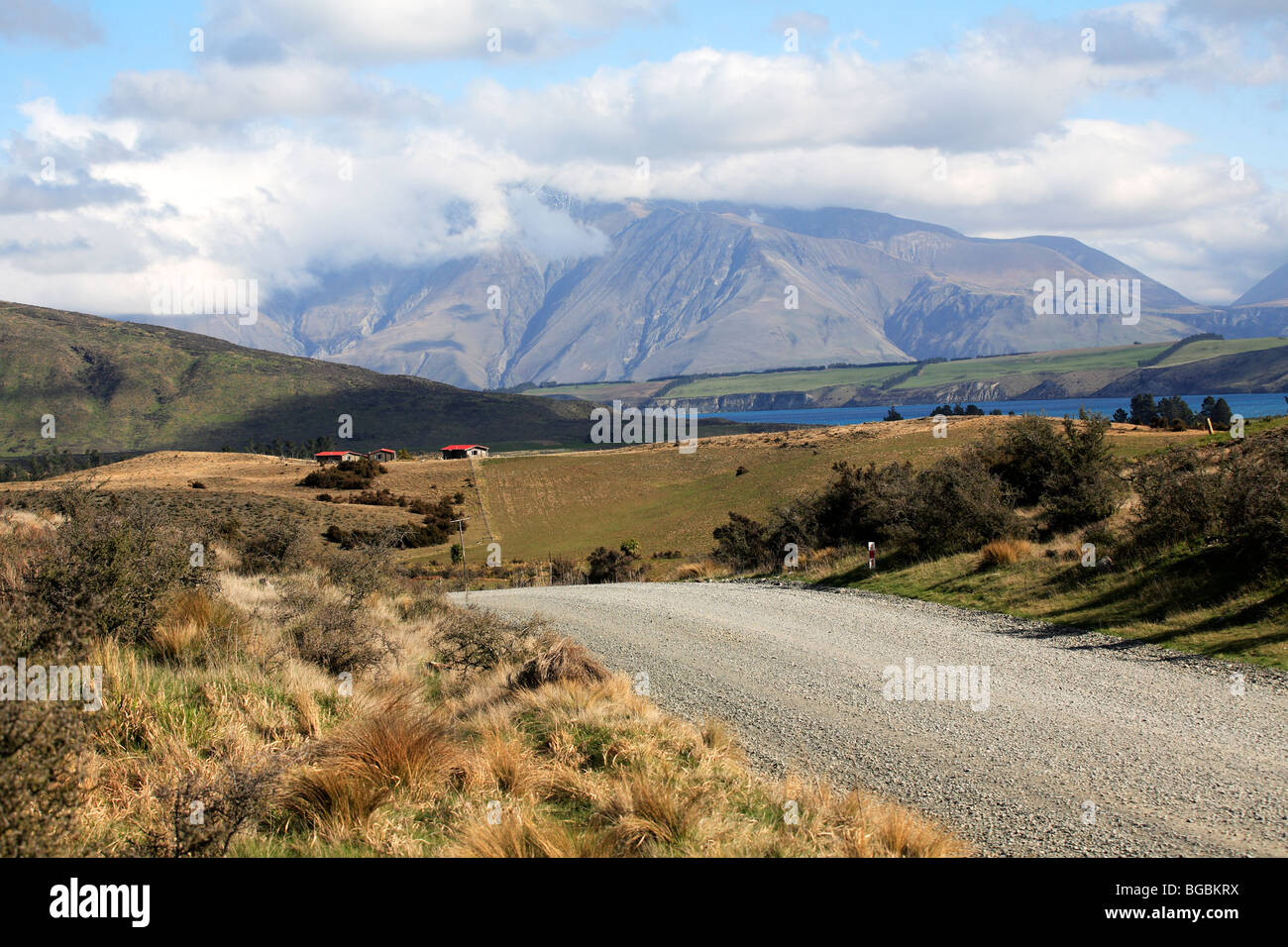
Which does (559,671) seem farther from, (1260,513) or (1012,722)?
(1260,513)

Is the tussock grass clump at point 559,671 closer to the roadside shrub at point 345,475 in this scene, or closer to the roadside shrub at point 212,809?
the roadside shrub at point 212,809

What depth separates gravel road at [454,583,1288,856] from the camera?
5773mm

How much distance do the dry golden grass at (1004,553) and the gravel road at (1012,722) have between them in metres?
3.01

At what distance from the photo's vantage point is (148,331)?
176 meters

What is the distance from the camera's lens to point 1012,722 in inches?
323

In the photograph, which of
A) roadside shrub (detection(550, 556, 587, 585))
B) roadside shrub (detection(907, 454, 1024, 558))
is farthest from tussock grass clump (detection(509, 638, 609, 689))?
roadside shrub (detection(550, 556, 587, 585))

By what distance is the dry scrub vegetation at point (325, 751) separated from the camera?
4.72 metres

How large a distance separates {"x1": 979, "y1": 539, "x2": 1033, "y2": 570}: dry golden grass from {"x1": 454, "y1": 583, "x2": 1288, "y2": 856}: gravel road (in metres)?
3.01

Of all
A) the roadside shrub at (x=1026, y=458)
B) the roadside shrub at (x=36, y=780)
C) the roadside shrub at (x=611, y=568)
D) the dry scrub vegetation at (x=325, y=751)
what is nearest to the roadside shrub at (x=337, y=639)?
the dry scrub vegetation at (x=325, y=751)
